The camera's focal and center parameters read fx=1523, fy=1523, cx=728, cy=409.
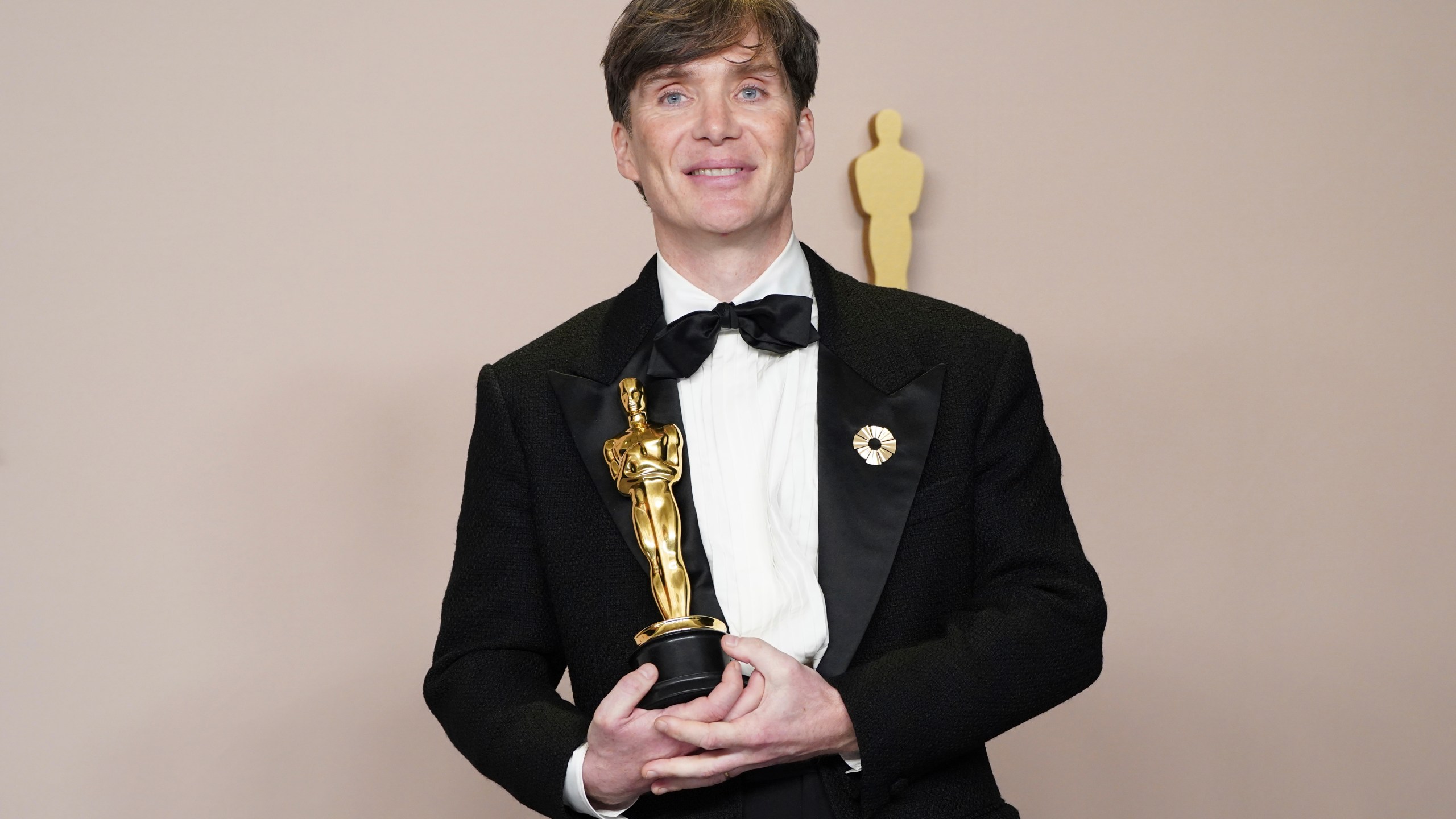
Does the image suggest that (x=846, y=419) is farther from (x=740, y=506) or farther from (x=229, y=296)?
(x=229, y=296)

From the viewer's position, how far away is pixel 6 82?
2809 mm

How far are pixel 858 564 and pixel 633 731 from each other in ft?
1.10

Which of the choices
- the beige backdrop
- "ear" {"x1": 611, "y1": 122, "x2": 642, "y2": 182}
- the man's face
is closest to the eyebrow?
the man's face

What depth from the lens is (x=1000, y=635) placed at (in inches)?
66.2

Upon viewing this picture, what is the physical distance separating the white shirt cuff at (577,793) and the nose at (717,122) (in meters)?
0.73

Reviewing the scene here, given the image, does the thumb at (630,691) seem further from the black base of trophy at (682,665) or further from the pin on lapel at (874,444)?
the pin on lapel at (874,444)

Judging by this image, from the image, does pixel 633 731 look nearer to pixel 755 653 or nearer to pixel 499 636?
pixel 755 653

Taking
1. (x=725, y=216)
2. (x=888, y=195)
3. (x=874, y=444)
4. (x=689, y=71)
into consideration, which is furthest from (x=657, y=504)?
(x=888, y=195)

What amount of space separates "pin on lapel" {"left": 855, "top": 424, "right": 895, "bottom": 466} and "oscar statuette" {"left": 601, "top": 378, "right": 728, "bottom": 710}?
8.2 inches

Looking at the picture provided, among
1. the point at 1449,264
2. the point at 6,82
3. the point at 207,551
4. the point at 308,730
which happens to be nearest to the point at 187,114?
the point at 6,82

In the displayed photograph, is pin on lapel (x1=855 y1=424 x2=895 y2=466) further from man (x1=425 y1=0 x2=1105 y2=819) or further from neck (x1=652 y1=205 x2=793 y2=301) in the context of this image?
neck (x1=652 y1=205 x2=793 y2=301)

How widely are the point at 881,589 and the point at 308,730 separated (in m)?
1.60

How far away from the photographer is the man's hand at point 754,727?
59.4 inches

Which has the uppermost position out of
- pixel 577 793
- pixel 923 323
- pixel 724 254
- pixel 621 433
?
pixel 724 254
